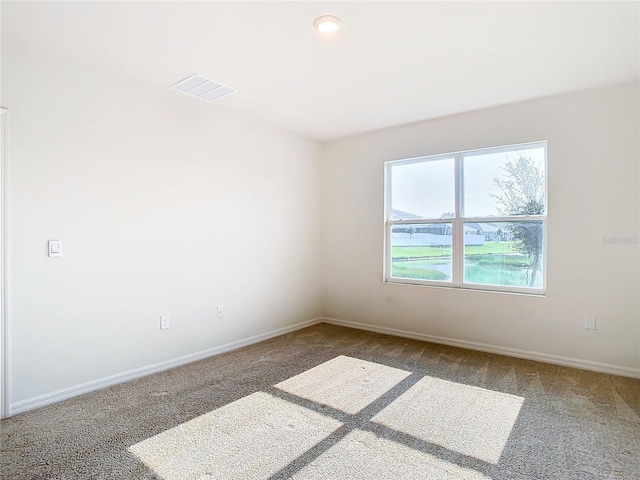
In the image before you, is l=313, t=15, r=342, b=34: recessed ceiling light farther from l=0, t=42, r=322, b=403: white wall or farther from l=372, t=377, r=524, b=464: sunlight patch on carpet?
l=372, t=377, r=524, b=464: sunlight patch on carpet

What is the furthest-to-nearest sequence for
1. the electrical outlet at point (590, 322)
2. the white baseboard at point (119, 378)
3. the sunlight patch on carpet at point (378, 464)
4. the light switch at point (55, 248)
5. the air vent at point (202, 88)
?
the electrical outlet at point (590, 322) → the air vent at point (202, 88) → the light switch at point (55, 248) → the white baseboard at point (119, 378) → the sunlight patch on carpet at point (378, 464)

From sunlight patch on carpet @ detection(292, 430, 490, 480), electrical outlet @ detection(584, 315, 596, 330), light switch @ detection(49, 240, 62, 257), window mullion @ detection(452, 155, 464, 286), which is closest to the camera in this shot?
sunlight patch on carpet @ detection(292, 430, 490, 480)

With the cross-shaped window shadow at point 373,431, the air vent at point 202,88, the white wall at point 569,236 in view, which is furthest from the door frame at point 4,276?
the white wall at point 569,236

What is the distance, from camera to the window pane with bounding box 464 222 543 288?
3592 mm

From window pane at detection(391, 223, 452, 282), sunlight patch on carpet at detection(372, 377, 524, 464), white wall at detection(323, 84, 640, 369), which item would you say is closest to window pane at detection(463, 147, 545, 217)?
white wall at detection(323, 84, 640, 369)

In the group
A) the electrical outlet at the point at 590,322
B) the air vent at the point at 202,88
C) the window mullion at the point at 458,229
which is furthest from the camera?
the window mullion at the point at 458,229

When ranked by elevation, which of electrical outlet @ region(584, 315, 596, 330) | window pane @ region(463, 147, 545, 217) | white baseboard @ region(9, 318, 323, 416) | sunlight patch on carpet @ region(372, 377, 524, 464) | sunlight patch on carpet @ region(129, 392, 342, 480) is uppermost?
window pane @ region(463, 147, 545, 217)

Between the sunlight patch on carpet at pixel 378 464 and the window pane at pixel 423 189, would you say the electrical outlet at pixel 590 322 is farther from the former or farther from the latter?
the sunlight patch on carpet at pixel 378 464

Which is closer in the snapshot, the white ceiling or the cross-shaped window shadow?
the cross-shaped window shadow

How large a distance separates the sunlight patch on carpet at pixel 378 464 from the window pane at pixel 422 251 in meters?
2.45

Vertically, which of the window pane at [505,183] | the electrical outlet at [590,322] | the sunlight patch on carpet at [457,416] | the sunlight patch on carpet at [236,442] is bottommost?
the sunlight patch on carpet at [236,442]

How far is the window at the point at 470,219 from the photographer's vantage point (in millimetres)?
3613

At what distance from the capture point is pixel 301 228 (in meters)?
4.80

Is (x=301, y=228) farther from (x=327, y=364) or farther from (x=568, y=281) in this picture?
(x=568, y=281)
